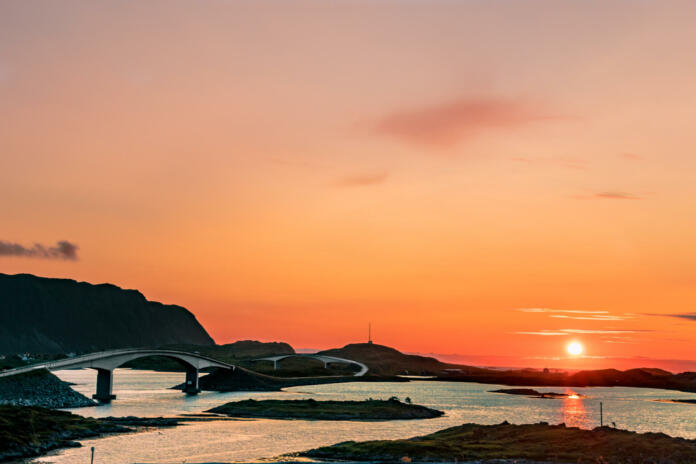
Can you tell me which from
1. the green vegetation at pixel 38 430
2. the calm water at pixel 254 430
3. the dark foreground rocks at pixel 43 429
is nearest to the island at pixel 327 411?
the calm water at pixel 254 430

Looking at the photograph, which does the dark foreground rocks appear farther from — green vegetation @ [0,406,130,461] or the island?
the island

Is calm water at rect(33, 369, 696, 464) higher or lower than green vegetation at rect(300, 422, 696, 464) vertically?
lower

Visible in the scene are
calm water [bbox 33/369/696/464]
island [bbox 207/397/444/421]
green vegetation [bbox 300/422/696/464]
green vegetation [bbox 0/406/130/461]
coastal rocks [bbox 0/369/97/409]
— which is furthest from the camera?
island [bbox 207/397/444/421]

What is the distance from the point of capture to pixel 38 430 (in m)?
98.0

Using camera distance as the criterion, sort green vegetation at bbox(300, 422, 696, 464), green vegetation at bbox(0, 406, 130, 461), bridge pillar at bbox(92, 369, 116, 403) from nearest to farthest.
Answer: green vegetation at bbox(300, 422, 696, 464)
green vegetation at bbox(0, 406, 130, 461)
bridge pillar at bbox(92, 369, 116, 403)

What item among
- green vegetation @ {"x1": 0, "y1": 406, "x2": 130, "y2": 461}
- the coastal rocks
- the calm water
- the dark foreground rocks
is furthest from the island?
green vegetation @ {"x1": 0, "y1": 406, "x2": 130, "y2": 461}

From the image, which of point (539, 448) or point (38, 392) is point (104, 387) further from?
point (539, 448)

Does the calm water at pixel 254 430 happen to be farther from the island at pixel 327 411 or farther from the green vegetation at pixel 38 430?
the island at pixel 327 411

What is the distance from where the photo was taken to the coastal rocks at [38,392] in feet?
463

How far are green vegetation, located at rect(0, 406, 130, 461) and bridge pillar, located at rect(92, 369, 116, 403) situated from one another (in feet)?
206

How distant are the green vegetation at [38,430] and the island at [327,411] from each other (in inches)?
1565

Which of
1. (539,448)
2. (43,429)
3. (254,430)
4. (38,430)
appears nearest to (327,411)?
(254,430)

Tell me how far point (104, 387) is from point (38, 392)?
30.6m

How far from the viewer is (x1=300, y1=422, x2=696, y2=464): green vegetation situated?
81.9 meters
